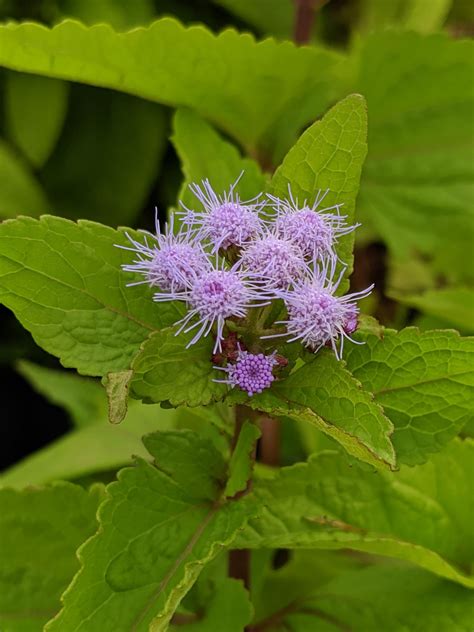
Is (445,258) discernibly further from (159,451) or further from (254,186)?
(159,451)

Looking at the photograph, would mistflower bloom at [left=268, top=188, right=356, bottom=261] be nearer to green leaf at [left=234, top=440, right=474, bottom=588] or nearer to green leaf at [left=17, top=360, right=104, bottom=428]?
green leaf at [left=234, top=440, right=474, bottom=588]

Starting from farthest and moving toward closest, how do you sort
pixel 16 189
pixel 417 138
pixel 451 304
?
1. pixel 16 189
2. pixel 417 138
3. pixel 451 304

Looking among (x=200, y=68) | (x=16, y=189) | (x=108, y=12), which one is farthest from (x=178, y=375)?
(x=108, y=12)

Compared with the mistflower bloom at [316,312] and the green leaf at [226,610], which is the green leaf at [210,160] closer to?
the mistflower bloom at [316,312]

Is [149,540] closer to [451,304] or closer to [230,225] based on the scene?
[230,225]

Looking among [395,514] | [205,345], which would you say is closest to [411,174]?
[395,514]

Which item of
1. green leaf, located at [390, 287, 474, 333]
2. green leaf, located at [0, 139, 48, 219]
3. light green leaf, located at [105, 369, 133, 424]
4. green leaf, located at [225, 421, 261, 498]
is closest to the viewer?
light green leaf, located at [105, 369, 133, 424]

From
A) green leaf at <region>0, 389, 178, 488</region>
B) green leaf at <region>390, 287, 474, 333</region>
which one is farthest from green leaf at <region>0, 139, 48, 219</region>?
green leaf at <region>390, 287, 474, 333</region>
